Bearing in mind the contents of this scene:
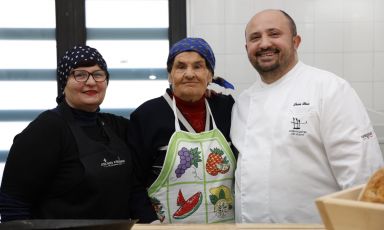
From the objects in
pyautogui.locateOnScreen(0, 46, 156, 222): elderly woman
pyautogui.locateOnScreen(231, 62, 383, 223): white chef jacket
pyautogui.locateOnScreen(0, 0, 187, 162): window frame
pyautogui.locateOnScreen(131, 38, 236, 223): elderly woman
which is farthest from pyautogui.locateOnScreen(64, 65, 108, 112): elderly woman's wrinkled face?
pyautogui.locateOnScreen(0, 0, 187, 162): window frame

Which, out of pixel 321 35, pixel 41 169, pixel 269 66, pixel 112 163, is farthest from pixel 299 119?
pixel 321 35

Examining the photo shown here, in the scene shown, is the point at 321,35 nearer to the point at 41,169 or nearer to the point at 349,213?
the point at 41,169

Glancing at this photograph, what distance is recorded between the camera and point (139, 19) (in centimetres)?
277

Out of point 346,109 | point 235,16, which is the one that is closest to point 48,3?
point 235,16

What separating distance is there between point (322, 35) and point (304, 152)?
1282mm

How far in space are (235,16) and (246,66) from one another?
0.32m

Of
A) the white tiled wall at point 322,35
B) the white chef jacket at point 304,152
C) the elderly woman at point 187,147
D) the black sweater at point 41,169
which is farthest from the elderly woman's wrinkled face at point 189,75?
the white tiled wall at point 322,35

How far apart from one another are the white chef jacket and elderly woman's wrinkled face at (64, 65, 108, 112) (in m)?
0.62

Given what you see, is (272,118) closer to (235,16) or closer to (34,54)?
(235,16)

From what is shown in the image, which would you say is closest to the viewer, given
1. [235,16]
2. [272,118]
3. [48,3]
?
[272,118]

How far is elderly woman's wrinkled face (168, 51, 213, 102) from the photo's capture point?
1604 millimetres

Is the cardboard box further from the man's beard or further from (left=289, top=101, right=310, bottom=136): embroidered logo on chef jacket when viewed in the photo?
the man's beard

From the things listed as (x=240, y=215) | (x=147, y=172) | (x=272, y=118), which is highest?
(x=272, y=118)

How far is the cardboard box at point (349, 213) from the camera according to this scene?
0.63m
